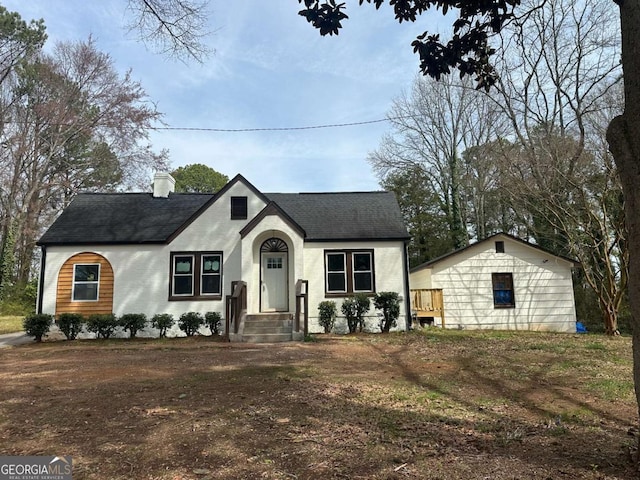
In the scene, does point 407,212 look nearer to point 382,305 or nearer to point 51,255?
point 382,305

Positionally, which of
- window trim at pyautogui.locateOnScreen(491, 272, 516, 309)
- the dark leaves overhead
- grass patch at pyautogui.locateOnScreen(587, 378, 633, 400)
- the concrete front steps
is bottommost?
grass patch at pyautogui.locateOnScreen(587, 378, 633, 400)

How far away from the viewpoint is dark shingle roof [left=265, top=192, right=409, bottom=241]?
49.2 ft

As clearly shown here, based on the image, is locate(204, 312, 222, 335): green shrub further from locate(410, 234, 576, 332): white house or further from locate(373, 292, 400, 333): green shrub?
locate(410, 234, 576, 332): white house

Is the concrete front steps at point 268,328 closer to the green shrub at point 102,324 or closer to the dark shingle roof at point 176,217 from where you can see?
the dark shingle roof at point 176,217

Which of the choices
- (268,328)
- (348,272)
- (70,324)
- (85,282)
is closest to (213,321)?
(268,328)

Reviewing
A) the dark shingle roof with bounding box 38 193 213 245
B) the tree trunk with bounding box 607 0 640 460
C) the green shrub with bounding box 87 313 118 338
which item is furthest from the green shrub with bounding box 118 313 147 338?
the tree trunk with bounding box 607 0 640 460

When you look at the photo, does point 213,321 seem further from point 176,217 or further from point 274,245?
point 176,217

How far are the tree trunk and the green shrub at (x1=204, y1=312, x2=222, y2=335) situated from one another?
12.1 meters

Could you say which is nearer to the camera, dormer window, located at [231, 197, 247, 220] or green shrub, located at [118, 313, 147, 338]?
green shrub, located at [118, 313, 147, 338]

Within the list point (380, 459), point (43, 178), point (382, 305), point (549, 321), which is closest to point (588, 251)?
point (549, 321)

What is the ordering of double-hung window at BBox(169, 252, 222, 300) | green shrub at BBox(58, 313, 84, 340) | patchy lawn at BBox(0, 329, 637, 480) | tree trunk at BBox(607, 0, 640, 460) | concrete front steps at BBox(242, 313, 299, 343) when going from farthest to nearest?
double-hung window at BBox(169, 252, 222, 300)
green shrub at BBox(58, 313, 84, 340)
concrete front steps at BBox(242, 313, 299, 343)
patchy lawn at BBox(0, 329, 637, 480)
tree trunk at BBox(607, 0, 640, 460)

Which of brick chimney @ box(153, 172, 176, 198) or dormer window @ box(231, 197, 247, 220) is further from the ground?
brick chimney @ box(153, 172, 176, 198)

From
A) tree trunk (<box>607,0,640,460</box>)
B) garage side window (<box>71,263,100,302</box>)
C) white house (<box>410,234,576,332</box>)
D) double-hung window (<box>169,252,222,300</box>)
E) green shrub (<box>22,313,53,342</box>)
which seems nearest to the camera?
tree trunk (<box>607,0,640,460</box>)

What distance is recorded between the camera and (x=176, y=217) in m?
15.8
